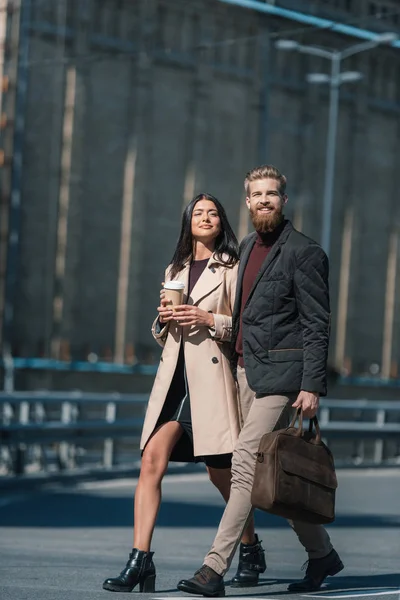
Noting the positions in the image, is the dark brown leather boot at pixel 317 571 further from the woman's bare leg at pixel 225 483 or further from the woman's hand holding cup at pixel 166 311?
the woman's hand holding cup at pixel 166 311

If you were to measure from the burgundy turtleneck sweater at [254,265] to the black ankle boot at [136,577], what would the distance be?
1.03 m

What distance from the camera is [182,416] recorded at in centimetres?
795

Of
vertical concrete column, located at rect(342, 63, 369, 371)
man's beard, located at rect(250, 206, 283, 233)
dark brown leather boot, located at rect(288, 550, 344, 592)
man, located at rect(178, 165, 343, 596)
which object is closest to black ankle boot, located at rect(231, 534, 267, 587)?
dark brown leather boot, located at rect(288, 550, 344, 592)

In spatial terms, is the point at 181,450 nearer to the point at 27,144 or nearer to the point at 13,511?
the point at 13,511

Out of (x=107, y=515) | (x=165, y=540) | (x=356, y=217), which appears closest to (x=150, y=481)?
(x=165, y=540)

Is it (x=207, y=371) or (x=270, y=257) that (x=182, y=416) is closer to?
(x=207, y=371)

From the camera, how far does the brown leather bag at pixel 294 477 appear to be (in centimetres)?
745

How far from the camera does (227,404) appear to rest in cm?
795

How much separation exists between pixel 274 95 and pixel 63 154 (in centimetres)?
953

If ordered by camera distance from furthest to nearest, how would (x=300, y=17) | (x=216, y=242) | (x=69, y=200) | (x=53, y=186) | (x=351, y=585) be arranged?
(x=300, y=17)
(x=69, y=200)
(x=53, y=186)
(x=351, y=585)
(x=216, y=242)

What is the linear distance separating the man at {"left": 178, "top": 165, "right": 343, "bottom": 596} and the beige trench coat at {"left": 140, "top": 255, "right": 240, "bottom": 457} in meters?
0.13

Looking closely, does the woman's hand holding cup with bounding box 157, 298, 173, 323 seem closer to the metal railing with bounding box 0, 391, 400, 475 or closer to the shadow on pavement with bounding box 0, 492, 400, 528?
the shadow on pavement with bounding box 0, 492, 400, 528

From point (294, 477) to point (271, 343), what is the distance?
0.63 metres

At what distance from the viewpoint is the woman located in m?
7.78
